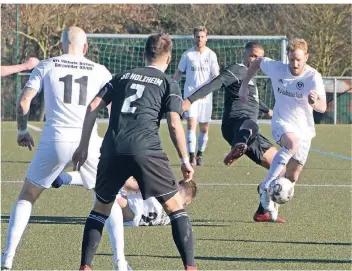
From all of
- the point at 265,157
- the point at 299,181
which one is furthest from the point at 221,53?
the point at 265,157

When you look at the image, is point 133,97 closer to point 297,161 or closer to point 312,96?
point 312,96

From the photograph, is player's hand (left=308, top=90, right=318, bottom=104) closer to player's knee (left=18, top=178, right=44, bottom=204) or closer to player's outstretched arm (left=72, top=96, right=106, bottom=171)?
player's outstretched arm (left=72, top=96, right=106, bottom=171)

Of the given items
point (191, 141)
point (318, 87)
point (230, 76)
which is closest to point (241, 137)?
point (230, 76)

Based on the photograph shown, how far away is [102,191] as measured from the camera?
23.9ft

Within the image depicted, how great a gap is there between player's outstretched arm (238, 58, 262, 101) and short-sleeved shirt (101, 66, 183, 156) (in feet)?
11.6

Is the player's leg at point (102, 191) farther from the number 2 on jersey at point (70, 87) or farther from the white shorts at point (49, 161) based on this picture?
the number 2 on jersey at point (70, 87)

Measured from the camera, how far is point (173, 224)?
7270mm

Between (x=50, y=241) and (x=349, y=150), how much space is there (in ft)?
41.6

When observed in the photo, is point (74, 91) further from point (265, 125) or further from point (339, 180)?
point (265, 125)

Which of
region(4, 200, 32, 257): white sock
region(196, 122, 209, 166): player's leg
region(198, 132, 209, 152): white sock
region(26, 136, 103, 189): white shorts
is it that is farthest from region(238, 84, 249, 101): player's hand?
region(198, 132, 209, 152): white sock

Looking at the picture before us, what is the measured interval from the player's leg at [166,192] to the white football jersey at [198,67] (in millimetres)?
10323

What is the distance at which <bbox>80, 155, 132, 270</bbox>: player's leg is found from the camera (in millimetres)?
7199

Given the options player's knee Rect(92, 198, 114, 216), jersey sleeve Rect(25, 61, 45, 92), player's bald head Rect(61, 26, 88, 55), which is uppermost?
player's bald head Rect(61, 26, 88, 55)

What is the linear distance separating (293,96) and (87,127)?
11.6ft
